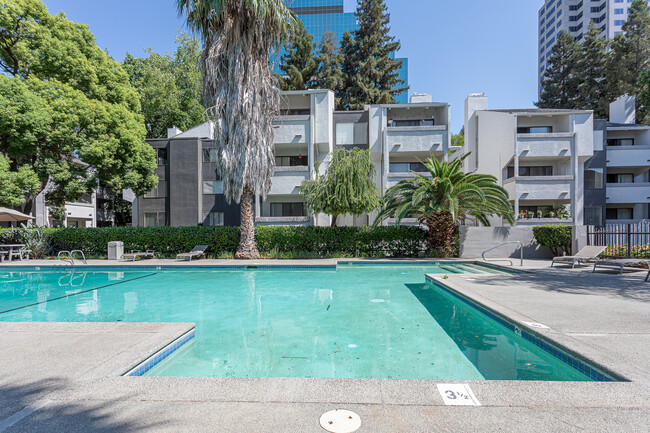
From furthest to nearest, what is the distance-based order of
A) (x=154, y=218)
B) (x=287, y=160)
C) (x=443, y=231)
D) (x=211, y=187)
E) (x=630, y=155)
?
(x=154, y=218), (x=630, y=155), (x=211, y=187), (x=287, y=160), (x=443, y=231)

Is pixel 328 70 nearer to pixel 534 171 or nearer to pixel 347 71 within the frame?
pixel 347 71

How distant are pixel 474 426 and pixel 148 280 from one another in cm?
1239

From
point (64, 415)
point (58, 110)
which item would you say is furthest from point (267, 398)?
point (58, 110)

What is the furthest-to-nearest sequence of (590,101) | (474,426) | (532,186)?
(590,101) < (532,186) < (474,426)

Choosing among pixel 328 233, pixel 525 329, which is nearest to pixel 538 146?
pixel 328 233

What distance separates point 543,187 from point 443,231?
40.6ft

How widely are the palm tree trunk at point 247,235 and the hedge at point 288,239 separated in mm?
936

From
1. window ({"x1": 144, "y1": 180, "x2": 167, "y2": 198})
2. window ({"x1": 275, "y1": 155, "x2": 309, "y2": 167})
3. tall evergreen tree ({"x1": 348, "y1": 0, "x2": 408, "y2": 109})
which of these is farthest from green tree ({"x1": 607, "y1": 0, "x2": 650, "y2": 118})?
window ({"x1": 144, "y1": 180, "x2": 167, "y2": 198})

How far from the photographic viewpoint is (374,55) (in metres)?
39.8

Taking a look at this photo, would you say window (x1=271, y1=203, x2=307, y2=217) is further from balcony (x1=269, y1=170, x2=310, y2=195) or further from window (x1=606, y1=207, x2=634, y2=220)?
window (x1=606, y1=207, x2=634, y2=220)

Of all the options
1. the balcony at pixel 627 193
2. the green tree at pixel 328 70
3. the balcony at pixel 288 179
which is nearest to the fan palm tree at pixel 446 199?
the balcony at pixel 288 179

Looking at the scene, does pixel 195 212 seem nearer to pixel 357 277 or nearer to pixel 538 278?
pixel 357 277

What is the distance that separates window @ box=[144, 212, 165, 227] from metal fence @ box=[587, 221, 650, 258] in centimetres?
3021

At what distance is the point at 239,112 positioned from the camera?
15578 mm
